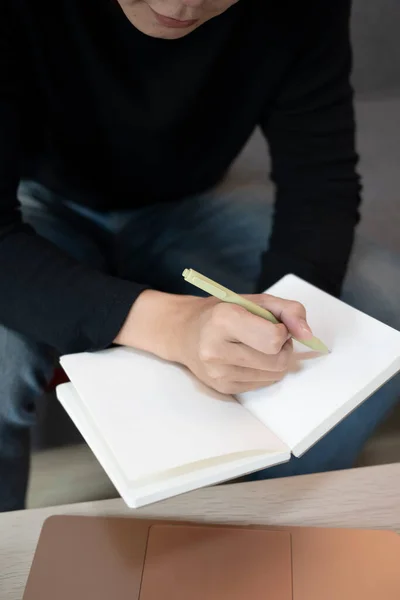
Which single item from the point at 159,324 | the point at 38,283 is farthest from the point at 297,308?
the point at 38,283

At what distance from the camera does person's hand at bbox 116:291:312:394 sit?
1.41 feet

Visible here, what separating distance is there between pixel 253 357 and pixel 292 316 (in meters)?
0.04

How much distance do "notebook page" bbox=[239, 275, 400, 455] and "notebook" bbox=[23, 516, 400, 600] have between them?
9 centimetres

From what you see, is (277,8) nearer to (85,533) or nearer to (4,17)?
(4,17)

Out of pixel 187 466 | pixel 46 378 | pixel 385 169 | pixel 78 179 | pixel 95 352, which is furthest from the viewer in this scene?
pixel 385 169

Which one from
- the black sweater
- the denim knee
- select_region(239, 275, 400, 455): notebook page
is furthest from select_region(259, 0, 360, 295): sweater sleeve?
the denim knee

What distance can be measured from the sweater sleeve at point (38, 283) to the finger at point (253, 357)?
0.38 feet

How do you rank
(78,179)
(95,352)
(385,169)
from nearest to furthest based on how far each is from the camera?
(95,352)
(78,179)
(385,169)

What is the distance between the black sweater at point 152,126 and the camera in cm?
56

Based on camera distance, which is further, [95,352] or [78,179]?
[78,179]

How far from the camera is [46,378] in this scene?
0.63 m

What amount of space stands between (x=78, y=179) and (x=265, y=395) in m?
0.41

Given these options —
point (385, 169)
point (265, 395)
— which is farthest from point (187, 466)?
point (385, 169)

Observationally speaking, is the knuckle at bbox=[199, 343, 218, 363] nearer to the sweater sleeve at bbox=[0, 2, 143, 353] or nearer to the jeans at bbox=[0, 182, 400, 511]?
the sweater sleeve at bbox=[0, 2, 143, 353]
